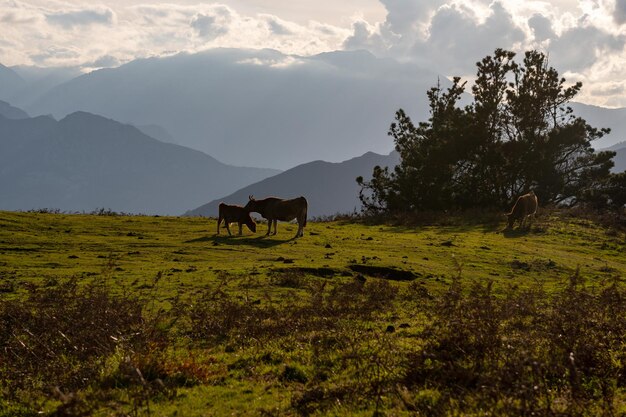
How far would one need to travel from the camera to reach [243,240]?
30.4 m

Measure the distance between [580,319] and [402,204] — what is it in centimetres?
4450

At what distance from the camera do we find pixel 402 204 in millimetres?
54844

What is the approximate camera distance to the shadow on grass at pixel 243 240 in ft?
96.0

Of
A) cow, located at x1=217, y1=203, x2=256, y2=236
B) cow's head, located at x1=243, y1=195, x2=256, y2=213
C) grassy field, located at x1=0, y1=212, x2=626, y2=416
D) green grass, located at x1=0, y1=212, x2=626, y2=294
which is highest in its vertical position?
cow's head, located at x1=243, y1=195, x2=256, y2=213

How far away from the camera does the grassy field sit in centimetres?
852

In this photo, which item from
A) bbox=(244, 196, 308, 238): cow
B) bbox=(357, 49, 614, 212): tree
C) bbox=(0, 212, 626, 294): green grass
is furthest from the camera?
bbox=(357, 49, 614, 212): tree

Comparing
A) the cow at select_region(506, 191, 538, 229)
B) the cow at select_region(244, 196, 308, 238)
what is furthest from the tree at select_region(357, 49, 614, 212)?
the cow at select_region(244, 196, 308, 238)

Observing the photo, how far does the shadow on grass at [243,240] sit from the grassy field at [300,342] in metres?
4.58

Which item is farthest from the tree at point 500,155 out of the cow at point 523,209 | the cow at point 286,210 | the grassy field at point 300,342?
the grassy field at point 300,342

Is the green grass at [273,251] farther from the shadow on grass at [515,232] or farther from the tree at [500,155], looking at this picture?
the tree at [500,155]

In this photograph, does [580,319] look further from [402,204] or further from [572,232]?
[402,204]

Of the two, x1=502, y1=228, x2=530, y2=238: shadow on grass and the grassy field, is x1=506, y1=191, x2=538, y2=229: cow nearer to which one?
x1=502, y1=228, x2=530, y2=238: shadow on grass

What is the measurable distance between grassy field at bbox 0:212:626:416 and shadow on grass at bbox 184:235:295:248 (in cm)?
458

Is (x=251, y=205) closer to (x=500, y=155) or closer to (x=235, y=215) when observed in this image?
(x=235, y=215)
